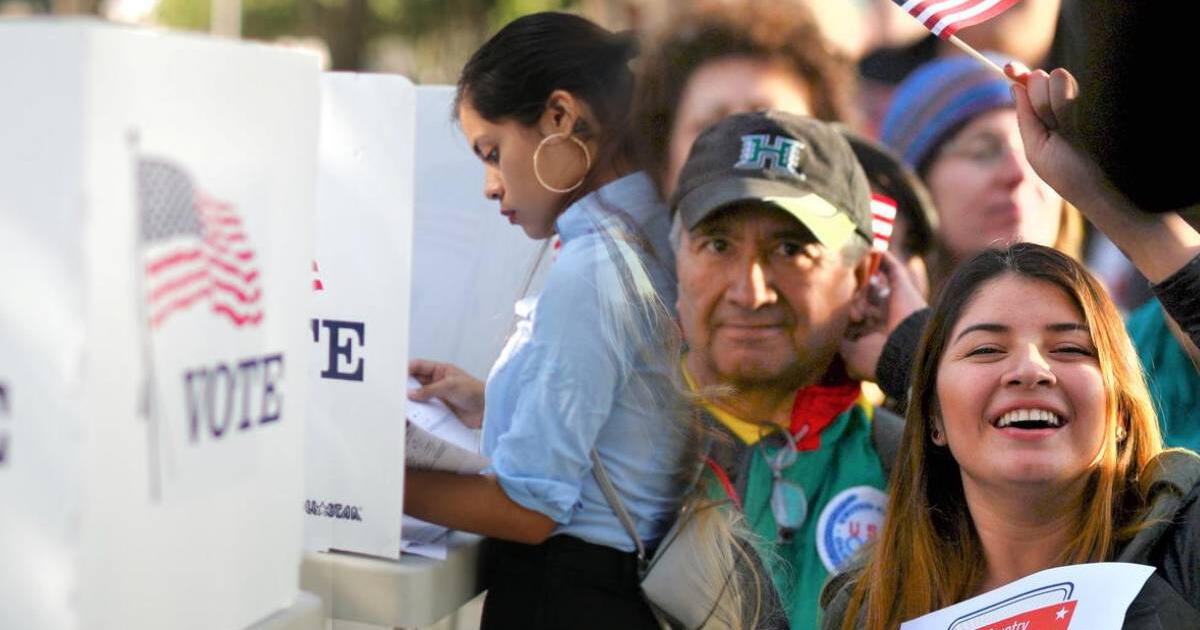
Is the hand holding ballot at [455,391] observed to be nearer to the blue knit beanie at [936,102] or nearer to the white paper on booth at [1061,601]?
the white paper on booth at [1061,601]

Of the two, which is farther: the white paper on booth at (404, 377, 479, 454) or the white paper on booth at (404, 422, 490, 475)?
the white paper on booth at (404, 377, 479, 454)

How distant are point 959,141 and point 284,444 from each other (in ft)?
6.57

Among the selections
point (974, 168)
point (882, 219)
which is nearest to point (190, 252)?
point (882, 219)

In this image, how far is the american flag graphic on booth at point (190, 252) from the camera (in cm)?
111

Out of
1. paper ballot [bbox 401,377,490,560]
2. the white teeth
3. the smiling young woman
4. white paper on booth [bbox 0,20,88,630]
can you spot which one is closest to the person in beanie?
the smiling young woman

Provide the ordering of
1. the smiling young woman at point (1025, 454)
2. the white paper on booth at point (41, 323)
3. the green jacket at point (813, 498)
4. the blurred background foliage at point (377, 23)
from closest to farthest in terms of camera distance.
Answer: the white paper on booth at point (41, 323) → the smiling young woman at point (1025, 454) → the green jacket at point (813, 498) → the blurred background foliage at point (377, 23)

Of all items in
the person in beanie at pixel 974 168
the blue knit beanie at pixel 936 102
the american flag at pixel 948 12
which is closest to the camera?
the american flag at pixel 948 12

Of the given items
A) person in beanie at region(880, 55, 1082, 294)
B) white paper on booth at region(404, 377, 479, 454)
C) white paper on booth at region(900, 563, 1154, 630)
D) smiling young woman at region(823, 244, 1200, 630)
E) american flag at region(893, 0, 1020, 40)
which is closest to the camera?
white paper on booth at region(900, 563, 1154, 630)

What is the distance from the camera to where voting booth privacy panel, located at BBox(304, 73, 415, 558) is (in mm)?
1829

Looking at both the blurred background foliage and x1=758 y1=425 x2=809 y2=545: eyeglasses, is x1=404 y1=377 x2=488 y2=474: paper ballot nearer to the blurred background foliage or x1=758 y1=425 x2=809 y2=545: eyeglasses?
x1=758 y1=425 x2=809 y2=545: eyeglasses

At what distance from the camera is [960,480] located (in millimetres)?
2082

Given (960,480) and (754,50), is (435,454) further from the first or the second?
(754,50)

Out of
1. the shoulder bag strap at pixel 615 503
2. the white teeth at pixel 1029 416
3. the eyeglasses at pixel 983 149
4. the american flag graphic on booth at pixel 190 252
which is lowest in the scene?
the shoulder bag strap at pixel 615 503

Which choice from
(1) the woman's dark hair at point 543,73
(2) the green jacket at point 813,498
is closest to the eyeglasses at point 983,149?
(2) the green jacket at point 813,498
